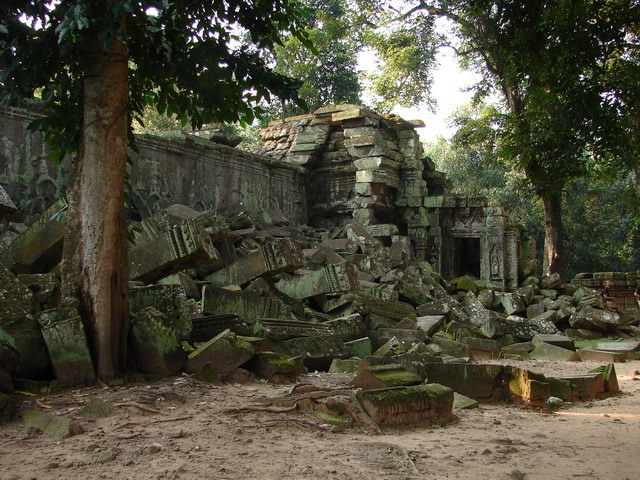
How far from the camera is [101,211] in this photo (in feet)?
→ 16.7

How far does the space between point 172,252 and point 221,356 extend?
167cm

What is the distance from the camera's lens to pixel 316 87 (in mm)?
26719

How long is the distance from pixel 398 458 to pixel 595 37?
4706 millimetres

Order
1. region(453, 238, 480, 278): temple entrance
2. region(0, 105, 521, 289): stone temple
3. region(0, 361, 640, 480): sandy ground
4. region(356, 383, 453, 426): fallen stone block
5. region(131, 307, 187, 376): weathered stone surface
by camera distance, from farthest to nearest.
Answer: region(453, 238, 480, 278): temple entrance, region(0, 105, 521, 289): stone temple, region(131, 307, 187, 376): weathered stone surface, region(356, 383, 453, 426): fallen stone block, region(0, 361, 640, 480): sandy ground

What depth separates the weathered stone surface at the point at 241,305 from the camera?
23.0 ft

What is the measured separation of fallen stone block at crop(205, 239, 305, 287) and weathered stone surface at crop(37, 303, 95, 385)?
351 cm

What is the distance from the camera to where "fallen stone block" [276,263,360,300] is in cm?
899

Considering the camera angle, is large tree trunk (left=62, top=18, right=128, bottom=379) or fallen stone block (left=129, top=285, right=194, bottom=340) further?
fallen stone block (left=129, top=285, right=194, bottom=340)

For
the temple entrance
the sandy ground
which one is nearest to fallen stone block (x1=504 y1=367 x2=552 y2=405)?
the sandy ground

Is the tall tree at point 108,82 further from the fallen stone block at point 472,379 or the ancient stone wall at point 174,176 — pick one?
the ancient stone wall at point 174,176

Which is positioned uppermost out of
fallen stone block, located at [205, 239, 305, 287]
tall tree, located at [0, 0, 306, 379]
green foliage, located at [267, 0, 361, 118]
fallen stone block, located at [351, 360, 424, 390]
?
green foliage, located at [267, 0, 361, 118]

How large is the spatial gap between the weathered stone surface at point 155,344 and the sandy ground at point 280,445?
0.42 m

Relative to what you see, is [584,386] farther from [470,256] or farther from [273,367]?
[470,256]

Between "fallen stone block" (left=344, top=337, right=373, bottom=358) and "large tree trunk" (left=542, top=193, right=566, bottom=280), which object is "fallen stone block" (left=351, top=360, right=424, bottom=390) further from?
"large tree trunk" (left=542, top=193, right=566, bottom=280)
